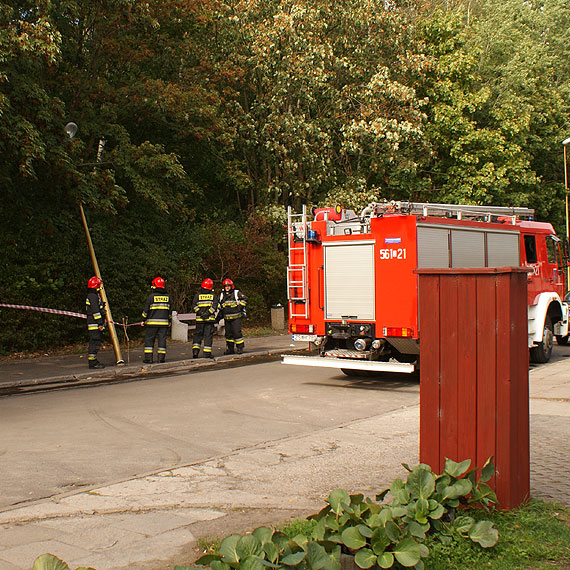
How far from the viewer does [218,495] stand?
584 centimetres

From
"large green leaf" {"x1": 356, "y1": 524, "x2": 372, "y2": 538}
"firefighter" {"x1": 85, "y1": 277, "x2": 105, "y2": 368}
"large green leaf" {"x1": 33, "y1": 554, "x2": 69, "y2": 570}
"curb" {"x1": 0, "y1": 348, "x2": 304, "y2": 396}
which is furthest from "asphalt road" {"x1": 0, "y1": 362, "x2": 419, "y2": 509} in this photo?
"large green leaf" {"x1": 356, "y1": 524, "x2": 372, "y2": 538}

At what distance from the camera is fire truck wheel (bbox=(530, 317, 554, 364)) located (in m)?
15.0

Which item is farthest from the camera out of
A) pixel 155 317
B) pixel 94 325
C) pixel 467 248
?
pixel 155 317

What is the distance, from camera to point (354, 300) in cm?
1230

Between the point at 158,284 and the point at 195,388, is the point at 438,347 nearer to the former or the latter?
the point at 195,388

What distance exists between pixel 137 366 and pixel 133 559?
1077cm

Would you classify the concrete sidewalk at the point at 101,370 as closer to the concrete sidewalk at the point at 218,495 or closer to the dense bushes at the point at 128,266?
the dense bushes at the point at 128,266

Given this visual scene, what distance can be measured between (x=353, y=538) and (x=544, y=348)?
12152 mm

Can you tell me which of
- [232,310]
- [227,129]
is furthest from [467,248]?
[227,129]

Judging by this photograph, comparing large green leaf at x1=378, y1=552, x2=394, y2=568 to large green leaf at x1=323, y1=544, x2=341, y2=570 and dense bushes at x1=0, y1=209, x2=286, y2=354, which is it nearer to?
large green leaf at x1=323, y1=544, x2=341, y2=570

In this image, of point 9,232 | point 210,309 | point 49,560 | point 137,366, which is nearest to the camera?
point 49,560

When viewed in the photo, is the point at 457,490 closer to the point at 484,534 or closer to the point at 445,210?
the point at 484,534

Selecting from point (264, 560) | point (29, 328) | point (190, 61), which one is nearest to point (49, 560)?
point (264, 560)

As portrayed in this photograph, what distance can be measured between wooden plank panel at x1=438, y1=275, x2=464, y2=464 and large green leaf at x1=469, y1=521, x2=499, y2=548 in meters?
0.67
